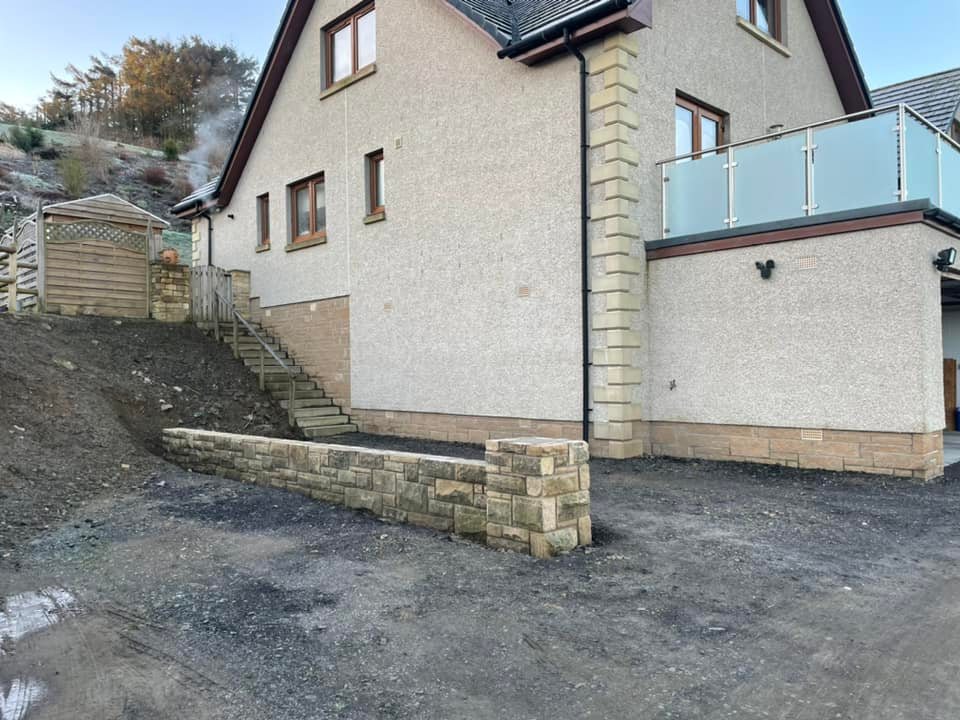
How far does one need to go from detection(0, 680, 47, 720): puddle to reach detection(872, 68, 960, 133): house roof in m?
15.3

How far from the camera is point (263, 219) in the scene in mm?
16406

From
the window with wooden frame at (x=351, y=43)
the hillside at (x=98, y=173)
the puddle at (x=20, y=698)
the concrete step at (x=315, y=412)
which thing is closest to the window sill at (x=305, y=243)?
the window with wooden frame at (x=351, y=43)

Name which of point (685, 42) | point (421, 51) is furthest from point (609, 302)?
point (421, 51)

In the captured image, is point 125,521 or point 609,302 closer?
point 125,521

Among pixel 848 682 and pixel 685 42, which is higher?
pixel 685 42

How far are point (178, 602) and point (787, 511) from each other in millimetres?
5234

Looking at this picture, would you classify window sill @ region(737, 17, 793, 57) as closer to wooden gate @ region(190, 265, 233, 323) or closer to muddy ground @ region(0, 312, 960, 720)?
muddy ground @ region(0, 312, 960, 720)

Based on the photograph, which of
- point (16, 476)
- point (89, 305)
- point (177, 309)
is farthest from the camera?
point (177, 309)

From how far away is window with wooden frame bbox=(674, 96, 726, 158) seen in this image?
10.5 m

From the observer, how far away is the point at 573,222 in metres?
9.62

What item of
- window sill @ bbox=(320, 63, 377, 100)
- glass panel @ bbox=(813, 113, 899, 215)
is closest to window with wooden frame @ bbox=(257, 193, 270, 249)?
window sill @ bbox=(320, 63, 377, 100)

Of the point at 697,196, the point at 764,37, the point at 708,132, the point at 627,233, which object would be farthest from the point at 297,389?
the point at 764,37

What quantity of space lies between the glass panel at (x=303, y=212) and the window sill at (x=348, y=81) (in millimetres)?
2066

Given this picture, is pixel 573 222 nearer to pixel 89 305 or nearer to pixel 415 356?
pixel 415 356
